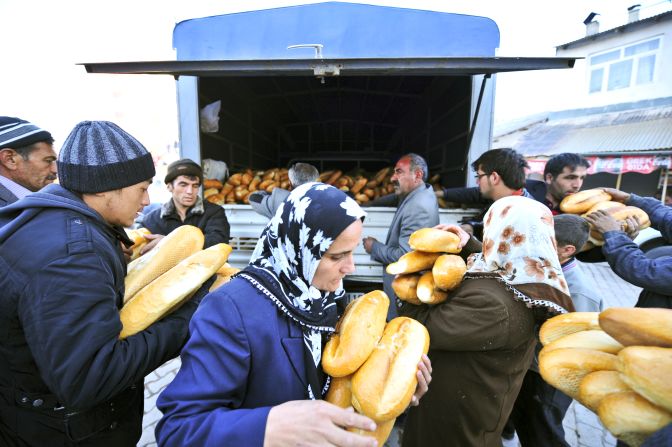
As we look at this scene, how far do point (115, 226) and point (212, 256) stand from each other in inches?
16.3

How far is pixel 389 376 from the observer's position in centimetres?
91

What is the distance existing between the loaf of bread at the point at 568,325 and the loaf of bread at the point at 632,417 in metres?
0.28

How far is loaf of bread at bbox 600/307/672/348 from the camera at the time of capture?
65 centimetres

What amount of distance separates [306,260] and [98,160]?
877 mm

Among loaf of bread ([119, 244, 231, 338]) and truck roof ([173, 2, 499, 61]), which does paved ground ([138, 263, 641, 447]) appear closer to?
loaf of bread ([119, 244, 231, 338])

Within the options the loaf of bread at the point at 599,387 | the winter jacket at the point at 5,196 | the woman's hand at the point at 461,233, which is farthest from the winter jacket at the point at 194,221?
the loaf of bread at the point at 599,387

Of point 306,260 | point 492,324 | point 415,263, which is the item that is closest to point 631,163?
point 415,263

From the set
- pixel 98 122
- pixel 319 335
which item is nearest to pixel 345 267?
pixel 319 335

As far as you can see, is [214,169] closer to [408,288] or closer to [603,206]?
[408,288]

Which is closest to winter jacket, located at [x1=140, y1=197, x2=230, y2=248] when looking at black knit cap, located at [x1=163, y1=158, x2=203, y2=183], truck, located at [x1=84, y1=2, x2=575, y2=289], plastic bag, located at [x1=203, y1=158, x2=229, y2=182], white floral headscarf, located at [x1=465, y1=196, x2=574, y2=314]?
black knit cap, located at [x1=163, y1=158, x2=203, y2=183]

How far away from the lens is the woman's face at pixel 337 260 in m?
1.01

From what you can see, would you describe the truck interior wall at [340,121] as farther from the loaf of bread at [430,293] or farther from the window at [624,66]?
the window at [624,66]

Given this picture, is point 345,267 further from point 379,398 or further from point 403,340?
point 379,398

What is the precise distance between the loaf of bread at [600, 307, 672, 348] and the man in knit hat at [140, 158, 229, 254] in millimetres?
2542
